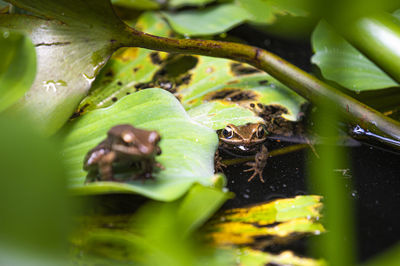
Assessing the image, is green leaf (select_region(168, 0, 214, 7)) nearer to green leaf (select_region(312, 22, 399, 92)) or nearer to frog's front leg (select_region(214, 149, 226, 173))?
green leaf (select_region(312, 22, 399, 92))

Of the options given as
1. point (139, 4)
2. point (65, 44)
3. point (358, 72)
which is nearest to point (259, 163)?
point (358, 72)

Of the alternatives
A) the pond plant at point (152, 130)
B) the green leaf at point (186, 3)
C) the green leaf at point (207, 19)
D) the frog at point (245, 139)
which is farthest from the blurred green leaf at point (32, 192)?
the green leaf at point (186, 3)

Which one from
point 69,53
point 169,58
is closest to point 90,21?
point 69,53

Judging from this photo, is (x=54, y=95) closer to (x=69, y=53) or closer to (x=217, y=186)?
(x=69, y=53)

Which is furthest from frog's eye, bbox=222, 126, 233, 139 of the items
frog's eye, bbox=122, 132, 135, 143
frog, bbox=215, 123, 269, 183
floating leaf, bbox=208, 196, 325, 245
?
frog's eye, bbox=122, 132, 135, 143

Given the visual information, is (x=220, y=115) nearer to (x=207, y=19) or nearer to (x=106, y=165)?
(x=106, y=165)

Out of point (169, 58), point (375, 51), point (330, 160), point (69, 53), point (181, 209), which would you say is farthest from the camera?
point (169, 58)
